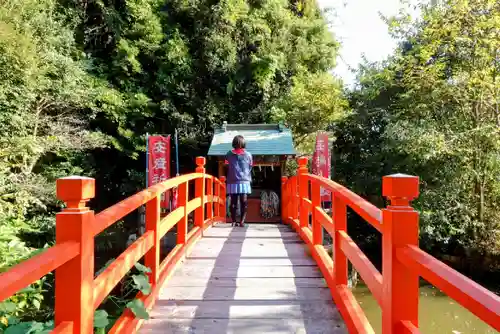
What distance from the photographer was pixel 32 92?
9883 mm

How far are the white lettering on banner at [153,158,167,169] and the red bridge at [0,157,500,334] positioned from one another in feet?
16.0

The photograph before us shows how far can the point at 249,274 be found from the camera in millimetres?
3557

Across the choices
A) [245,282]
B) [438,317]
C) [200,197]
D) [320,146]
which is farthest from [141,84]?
[245,282]

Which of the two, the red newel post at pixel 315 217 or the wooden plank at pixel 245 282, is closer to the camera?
the wooden plank at pixel 245 282

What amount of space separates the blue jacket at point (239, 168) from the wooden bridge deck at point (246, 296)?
1.65 m

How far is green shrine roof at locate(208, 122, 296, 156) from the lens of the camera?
11.2 meters

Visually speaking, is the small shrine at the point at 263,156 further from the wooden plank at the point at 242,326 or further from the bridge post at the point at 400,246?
the bridge post at the point at 400,246

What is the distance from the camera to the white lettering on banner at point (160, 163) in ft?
32.7

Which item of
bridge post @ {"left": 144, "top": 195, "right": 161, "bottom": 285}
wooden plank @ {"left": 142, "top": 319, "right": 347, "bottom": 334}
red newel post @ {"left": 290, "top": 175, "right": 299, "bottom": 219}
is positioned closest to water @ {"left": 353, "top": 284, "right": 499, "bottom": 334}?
red newel post @ {"left": 290, "top": 175, "right": 299, "bottom": 219}

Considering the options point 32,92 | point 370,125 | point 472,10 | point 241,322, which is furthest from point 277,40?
point 241,322

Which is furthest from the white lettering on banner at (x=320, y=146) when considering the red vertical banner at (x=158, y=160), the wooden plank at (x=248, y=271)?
the wooden plank at (x=248, y=271)

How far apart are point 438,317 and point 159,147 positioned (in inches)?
287

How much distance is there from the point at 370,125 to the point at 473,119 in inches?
154

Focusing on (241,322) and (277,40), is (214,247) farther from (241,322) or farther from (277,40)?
(277,40)
